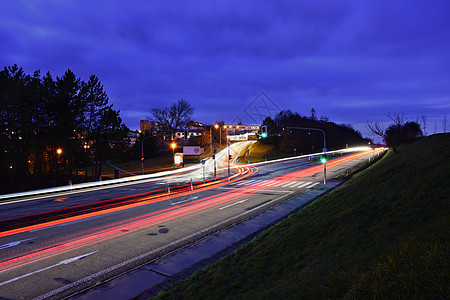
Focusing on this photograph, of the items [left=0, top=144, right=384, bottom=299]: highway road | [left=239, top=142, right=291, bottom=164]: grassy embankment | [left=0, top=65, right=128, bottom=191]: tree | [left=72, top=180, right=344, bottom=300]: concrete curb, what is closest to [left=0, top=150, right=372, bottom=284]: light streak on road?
[left=0, top=144, right=384, bottom=299]: highway road

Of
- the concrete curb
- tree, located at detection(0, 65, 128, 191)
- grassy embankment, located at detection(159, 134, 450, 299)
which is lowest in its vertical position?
the concrete curb

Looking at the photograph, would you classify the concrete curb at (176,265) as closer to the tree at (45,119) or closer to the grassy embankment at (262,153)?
the tree at (45,119)

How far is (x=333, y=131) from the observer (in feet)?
381

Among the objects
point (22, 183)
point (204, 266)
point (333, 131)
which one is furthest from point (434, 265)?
point (333, 131)

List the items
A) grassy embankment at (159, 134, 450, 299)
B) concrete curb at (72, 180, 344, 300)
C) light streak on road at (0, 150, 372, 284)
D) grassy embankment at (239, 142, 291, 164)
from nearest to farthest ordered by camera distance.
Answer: grassy embankment at (159, 134, 450, 299) → concrete curb at (72, 180, 344, 300) → light streak on road at (0, 150, 372, 284) → grassy embankment at (239, 142, 291, 164)

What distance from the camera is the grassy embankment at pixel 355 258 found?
3.63m

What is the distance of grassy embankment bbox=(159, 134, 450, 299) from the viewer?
363cm

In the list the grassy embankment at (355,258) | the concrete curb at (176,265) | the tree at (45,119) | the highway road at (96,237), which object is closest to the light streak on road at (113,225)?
the highway road at (96,237)

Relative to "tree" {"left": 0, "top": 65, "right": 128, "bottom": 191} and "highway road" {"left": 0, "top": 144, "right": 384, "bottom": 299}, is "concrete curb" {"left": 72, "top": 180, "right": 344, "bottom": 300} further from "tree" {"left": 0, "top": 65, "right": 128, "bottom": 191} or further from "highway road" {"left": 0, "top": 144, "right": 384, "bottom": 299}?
"tree" {"left": 0, "top": 65, "right": 128, "bottom": 191}

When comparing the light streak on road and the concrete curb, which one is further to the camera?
the light streak on road

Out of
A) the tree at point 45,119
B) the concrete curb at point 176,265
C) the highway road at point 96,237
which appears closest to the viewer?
the concrete curb at point 176,265

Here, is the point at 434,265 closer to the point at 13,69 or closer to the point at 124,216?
the point at 124,216

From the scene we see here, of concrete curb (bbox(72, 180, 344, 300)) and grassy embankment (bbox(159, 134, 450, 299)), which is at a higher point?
grassy embankment (bbox(159, 134, 450, 299))

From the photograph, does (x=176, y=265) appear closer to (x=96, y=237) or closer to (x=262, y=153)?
(x=96, y=237)
